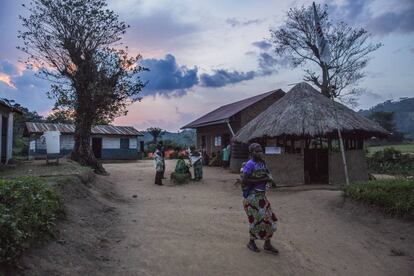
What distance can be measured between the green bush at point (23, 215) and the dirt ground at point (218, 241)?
24cm

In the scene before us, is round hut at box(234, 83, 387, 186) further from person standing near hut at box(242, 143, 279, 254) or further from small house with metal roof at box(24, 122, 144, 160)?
small house with metal roof at box(24, 122, 144, 160)

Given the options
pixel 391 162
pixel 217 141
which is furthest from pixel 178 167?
pixel 391 162

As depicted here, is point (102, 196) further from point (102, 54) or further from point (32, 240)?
point (102, 54)

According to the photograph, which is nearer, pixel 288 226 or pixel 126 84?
pixel 288 226

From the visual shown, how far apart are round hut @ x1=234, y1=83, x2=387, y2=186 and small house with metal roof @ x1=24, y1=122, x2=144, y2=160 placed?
1974 centimetres

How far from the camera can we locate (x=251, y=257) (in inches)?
214

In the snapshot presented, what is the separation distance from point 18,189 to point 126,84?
13.4 meters

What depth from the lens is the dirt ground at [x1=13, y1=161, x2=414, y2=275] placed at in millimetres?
4871

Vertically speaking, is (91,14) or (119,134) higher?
(91,14)

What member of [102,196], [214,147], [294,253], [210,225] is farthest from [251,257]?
[214,147]

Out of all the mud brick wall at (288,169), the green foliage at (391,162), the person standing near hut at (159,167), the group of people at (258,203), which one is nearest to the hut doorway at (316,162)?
the mud brick wall at (288,169)

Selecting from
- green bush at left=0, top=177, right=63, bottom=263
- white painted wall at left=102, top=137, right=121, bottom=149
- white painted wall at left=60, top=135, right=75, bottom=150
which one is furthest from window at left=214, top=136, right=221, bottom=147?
green bush at left=0, top=177, right=63, bottom=263

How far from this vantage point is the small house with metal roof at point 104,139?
97.4 feet

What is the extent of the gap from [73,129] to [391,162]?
79.4ft
